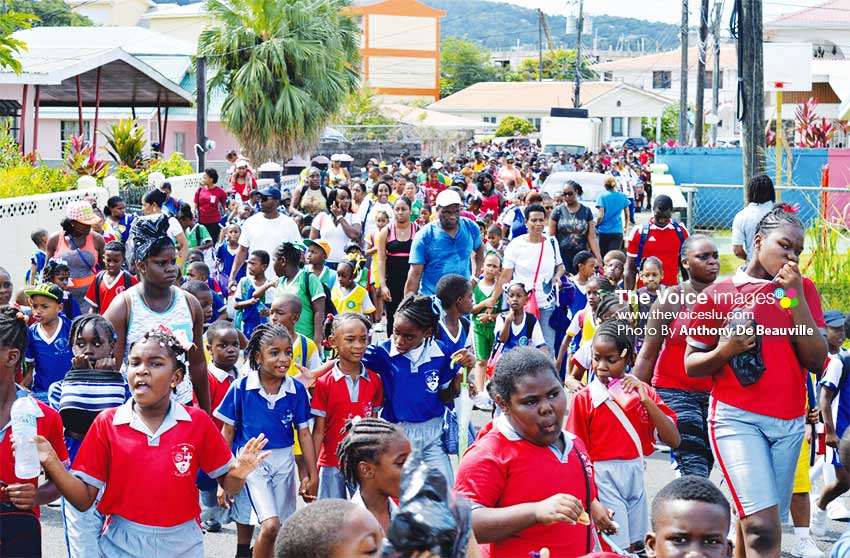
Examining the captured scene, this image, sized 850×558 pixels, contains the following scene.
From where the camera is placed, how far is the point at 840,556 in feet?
12.5

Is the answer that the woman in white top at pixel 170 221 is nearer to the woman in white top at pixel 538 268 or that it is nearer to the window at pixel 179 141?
the woman in white top at pixel 538 268

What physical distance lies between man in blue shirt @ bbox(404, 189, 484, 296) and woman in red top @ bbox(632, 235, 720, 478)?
11.4 ft

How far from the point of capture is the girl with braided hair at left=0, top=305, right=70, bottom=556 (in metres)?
4.72

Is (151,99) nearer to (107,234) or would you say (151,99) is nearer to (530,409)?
(107,234)

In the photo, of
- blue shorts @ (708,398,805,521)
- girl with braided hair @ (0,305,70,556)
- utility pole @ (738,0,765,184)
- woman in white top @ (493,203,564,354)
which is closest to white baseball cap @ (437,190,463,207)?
woman in white top @ (493,203,564,354)

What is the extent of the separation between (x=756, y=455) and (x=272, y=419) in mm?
2532

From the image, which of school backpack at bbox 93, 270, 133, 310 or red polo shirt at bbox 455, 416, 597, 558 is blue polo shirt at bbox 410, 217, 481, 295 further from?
red polo shirt at bbox 455, 416, 597, 558

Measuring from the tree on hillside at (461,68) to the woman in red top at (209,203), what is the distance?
381 feet

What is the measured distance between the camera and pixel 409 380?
275 inches

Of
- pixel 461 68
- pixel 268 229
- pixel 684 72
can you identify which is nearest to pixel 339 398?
pixel 268 229

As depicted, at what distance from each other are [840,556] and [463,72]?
138352 millimetres

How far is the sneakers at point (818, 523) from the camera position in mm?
7680

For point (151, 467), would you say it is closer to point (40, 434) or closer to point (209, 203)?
point (40, 434)

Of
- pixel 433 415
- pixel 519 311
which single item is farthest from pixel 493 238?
pixel 433 415
